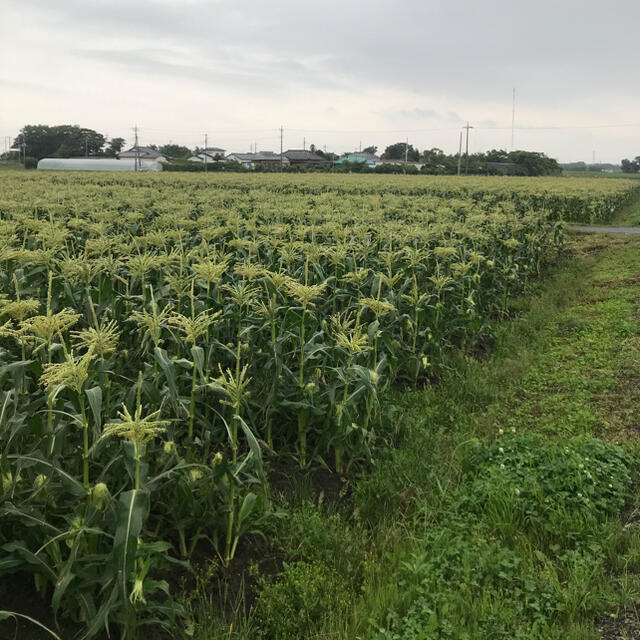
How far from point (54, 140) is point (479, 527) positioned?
11983 centimetres

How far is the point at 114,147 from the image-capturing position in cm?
12388

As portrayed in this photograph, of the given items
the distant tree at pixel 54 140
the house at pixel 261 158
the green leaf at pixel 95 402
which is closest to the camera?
the green leaf at pixel 95 402

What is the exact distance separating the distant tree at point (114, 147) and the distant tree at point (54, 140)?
832 cm

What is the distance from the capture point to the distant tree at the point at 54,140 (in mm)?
105438

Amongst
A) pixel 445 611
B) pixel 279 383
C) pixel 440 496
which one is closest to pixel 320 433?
pixel 279 383

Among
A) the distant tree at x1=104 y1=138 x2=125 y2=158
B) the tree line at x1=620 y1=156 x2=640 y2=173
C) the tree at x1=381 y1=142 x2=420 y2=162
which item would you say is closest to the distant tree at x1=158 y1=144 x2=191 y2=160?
the distant tree at x1=104 y1=138 x2=125 y2=158

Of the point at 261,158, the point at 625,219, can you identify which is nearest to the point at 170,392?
the point at 625,219

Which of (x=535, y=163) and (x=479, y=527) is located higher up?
(x=535, y=163)

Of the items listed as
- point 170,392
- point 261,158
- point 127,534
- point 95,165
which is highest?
point 261,158

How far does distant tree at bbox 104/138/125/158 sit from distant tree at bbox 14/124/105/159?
832cm

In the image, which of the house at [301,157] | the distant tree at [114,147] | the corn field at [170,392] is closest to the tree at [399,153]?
the house at [301,157]

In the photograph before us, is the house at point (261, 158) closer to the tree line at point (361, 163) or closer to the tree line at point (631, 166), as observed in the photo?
the tree line at point (361, 163)

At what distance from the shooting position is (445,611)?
124 inches

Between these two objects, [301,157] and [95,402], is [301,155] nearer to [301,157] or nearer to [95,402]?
[301,157]
